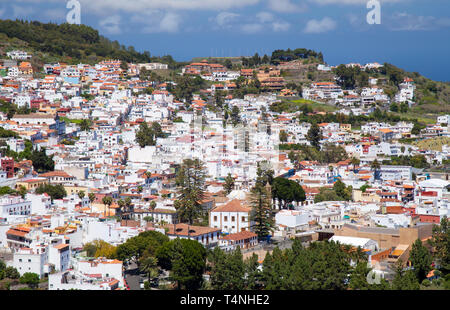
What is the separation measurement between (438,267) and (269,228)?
556 cm

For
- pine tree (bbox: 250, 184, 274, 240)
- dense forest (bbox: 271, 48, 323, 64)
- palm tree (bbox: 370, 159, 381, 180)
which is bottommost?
Answer: pine tree (bbox: 250, 184, 274, 240)

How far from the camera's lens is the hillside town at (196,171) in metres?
21.8

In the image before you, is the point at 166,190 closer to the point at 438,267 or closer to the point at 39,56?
the point at 438,267

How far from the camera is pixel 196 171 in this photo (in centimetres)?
2788

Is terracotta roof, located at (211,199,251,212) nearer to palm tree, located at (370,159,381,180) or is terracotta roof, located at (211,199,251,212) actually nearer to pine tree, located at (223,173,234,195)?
pine tree, located at (223,173,234,195)

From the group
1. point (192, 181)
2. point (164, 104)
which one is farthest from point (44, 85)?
point (192, 181)

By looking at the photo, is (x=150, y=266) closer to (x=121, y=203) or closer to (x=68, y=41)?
(x=121, y=203)

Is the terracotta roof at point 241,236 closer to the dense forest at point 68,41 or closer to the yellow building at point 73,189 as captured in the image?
the yellow building at point 73,189

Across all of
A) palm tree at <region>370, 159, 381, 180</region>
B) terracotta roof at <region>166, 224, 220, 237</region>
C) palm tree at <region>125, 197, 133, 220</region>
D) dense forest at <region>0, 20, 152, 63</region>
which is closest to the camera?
terracotta roof at <region>166, 224, 220, 237</region>

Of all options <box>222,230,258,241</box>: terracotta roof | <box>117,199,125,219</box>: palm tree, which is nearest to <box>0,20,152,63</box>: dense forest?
<box>117,199,125,219</box>: palm tree

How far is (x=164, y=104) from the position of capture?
45.1 meters

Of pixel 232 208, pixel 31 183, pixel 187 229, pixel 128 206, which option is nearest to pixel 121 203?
pixel 128 206

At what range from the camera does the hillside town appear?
21844 millimetres

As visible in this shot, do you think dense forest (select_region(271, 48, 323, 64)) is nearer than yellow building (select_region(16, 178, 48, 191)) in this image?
No
